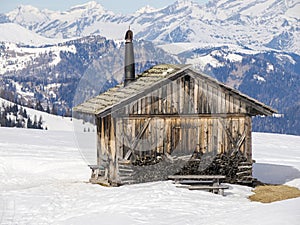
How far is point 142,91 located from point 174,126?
2.25 m

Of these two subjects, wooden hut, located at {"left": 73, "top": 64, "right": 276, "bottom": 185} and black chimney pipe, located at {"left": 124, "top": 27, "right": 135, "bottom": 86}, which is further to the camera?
black chimney pipe, located at {"left": 124, "top": 27, "right": 135, "bottom": 86}

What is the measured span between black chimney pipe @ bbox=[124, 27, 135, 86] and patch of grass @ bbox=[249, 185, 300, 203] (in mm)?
7728

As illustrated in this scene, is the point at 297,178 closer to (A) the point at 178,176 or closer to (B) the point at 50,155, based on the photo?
(A) the point at 178,176

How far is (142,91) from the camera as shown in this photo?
25.6 metres

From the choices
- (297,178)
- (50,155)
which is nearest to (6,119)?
(50,155)

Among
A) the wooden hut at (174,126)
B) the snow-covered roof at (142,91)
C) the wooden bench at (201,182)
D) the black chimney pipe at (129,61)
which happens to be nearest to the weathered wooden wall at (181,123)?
the wooden hut at (174,126)

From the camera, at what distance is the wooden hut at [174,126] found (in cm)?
2578

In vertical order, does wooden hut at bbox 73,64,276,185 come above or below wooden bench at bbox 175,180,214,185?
above

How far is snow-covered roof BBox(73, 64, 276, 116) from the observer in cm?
2559

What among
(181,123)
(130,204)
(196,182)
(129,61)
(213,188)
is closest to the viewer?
(130,204)

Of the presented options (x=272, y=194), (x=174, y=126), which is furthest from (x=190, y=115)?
(x=272, y=194)

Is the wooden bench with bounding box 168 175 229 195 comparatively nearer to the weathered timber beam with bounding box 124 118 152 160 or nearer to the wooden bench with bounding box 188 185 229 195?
the wooden bench with bounding box 188 185 229 195

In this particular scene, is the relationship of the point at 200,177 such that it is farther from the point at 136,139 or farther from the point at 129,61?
the point at 129,61

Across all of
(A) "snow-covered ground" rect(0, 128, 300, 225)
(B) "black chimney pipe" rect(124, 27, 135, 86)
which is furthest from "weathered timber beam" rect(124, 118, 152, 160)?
(B) "black chimney pipe" rect(124, 27, 135, 86)
